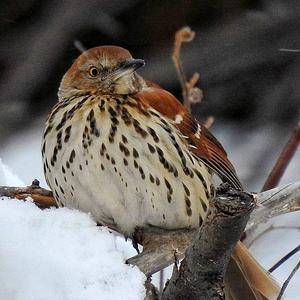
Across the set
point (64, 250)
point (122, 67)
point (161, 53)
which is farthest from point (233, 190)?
point (161, 53)

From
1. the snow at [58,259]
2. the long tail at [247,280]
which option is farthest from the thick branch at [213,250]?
the long tail at [247,280]

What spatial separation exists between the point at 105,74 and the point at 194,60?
1.56 metres

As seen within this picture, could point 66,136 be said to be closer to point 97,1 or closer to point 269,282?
point 269,282

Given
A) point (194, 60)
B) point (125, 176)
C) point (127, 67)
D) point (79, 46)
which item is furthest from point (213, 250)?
point (194, 60)

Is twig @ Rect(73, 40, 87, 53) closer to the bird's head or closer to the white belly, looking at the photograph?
the bird's head

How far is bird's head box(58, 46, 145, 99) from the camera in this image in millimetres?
3811

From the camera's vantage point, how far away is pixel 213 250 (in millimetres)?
2824

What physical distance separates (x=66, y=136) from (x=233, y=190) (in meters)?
1.02

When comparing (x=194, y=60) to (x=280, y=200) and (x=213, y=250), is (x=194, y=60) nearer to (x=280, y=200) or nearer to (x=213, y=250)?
(x=280, y=200)

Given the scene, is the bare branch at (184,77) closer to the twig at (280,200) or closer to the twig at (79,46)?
the twig at (280,200)

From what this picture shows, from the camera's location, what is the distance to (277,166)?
358 cm

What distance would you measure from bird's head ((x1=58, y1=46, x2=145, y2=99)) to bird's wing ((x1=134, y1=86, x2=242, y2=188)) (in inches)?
2.4

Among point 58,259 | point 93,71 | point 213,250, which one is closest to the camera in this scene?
point 58,259

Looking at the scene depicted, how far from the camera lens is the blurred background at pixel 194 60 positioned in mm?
5043
